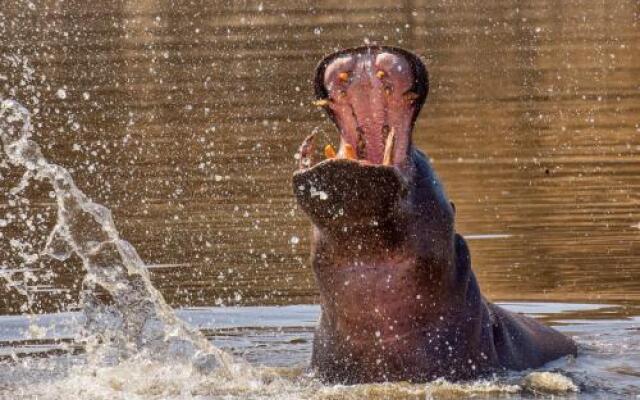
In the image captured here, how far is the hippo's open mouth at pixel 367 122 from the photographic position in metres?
6.68

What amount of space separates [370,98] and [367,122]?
9cm

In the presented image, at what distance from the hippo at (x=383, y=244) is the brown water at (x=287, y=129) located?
3.27 meters

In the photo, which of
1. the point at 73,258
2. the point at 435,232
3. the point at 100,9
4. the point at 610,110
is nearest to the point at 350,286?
the point at 435,232

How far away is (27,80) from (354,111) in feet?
56.2

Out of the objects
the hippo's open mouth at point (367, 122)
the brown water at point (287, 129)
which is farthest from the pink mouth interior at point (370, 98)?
the brown water at point (287, 129)

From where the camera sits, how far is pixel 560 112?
1983 centimetres

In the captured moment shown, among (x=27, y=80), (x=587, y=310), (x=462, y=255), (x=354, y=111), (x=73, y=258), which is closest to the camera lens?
(x=354, y=111)

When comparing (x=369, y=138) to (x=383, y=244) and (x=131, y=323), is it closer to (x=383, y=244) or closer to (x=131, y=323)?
(x=383, y=244)

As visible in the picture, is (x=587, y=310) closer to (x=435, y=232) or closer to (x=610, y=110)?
(x=435, y=232)

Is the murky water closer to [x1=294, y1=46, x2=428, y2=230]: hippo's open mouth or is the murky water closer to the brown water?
the brown water

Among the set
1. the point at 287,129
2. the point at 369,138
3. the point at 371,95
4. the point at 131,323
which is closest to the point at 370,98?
the point at 371,95

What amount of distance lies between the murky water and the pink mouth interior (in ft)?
3.26

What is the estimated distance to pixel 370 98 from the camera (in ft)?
22.3

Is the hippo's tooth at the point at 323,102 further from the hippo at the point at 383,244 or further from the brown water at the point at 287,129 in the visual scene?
the brown water at the point at 287,129
